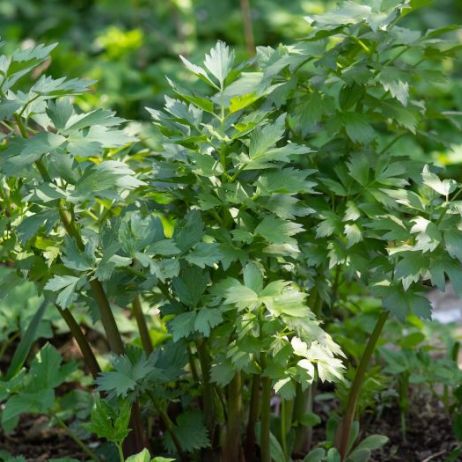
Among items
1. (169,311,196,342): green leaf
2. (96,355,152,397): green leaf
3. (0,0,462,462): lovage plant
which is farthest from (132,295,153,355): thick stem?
(169,311,196,342): green leaf

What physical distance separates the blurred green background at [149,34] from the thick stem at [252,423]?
2.01 m

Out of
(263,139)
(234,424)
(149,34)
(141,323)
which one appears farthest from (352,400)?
(149,34)

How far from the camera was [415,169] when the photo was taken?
175 cm

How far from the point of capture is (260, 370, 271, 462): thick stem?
1.66m

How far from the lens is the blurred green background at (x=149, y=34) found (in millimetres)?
4059

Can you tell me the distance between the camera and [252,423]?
179 centimetres

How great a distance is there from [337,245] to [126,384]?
1.50 ft

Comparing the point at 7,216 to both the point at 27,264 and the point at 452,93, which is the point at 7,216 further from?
the point at 452,93

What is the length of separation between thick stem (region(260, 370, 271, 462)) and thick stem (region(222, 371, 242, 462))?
5cm

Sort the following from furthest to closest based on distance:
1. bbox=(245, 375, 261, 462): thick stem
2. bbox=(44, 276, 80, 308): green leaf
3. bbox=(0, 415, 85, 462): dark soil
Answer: bbox=(0, 415, 85, 462): dark soil
bbox=(245, 375, 261, 462): thick stem
bbox=(44, 276, 80, 308): green leaf

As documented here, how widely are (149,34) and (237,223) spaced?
387cm

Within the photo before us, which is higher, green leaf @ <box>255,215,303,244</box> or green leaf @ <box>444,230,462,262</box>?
green leaf @ <box>255,215,303,244</box>

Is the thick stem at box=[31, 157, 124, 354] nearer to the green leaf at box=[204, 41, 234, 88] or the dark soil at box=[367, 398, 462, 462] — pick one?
the green leaf at box=[204, 41, 234, 88]

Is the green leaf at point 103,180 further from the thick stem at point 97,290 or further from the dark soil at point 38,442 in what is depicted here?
the dark soil at point 38,442
